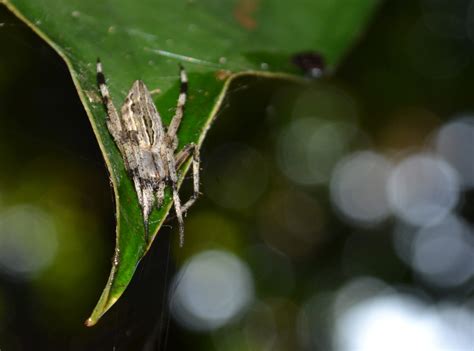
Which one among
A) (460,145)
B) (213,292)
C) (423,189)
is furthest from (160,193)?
(423,189)

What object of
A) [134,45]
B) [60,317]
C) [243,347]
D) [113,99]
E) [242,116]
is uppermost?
[134,45]

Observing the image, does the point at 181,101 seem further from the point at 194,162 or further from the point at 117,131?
the point at 194,162

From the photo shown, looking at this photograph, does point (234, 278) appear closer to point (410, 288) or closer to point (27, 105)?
point (410, 288)

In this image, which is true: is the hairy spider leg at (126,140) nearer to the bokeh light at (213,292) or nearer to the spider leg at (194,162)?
the spider leg at (194,162)

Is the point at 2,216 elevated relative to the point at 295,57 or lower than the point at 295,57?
lower

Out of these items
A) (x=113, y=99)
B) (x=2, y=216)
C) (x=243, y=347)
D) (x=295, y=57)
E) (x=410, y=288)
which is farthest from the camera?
(x=410, y=288)

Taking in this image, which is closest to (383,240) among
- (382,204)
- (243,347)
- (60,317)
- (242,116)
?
(382,204)

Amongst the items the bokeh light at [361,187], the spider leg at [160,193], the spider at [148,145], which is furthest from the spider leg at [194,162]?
the bokeh light at [361,187]

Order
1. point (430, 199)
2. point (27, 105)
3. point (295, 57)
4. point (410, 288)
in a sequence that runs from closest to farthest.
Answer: point (295, 57) < point (27, 105) < point (410, 288) < point (430, 199)
